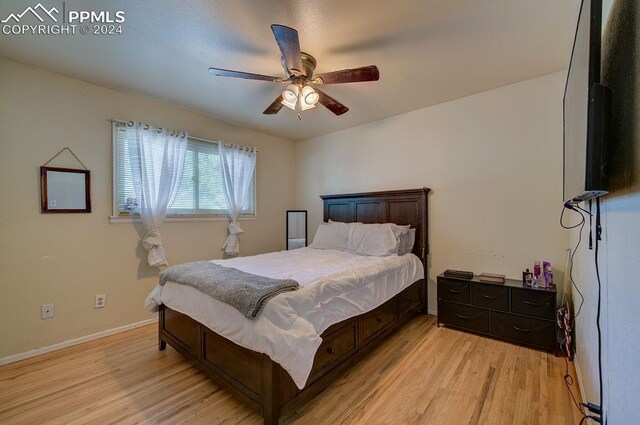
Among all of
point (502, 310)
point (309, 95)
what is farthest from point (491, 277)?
A: point (309, 95)

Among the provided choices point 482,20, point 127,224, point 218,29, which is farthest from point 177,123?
point 482,20

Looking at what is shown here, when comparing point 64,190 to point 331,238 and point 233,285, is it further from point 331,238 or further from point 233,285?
point 331,238

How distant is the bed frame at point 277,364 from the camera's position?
60.7 inches

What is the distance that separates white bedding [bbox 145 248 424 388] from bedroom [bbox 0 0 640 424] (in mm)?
487

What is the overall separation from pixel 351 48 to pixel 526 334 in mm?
2910

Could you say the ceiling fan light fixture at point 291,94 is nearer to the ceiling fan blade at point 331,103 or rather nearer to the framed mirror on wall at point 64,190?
the ceiling fan blade at point 331,103

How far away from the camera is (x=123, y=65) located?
236 cm

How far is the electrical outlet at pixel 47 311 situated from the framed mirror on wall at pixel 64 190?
2.81ft

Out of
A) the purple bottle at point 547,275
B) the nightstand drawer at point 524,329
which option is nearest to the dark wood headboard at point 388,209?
the nightstand drawer at point 524,329

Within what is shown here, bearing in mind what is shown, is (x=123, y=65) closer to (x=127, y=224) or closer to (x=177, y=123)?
(x=177, y=123)

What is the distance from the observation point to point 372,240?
3141 millimetres

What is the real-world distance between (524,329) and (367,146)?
2.74m

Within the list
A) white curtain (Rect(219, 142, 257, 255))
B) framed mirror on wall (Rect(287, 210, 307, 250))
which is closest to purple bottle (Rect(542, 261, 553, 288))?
framed mirror on wall (Rect(287, 210, 307, 250))

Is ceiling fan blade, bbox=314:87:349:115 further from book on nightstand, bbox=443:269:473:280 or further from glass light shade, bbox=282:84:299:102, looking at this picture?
book on nightstand, bbox=443:269:473:280
